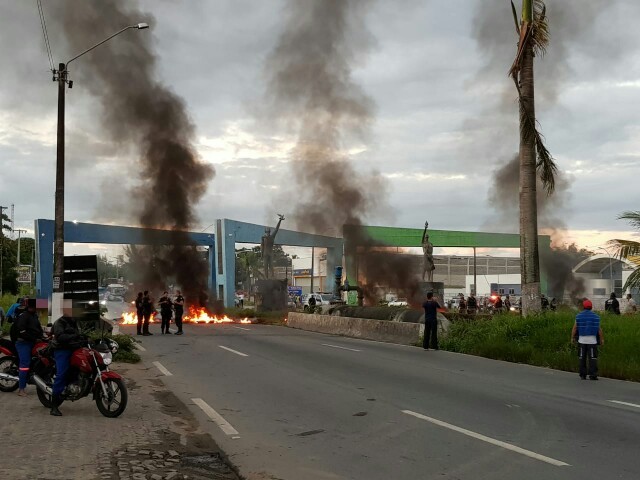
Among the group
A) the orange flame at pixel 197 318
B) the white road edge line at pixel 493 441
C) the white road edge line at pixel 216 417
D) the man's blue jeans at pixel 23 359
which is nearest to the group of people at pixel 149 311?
the orange flame at pixel 197 318

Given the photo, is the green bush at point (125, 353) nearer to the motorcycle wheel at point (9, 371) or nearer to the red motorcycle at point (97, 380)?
the motorcycle wheel at point (9, 371)

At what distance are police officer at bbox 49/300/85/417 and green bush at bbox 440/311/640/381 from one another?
9.76 metres

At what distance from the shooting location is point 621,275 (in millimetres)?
54000

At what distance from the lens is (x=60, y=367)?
7.76 meters

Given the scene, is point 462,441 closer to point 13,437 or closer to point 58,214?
point 13,437

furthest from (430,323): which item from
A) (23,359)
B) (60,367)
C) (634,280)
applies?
(60,367)

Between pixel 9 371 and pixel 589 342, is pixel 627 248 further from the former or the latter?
pixel 9 371

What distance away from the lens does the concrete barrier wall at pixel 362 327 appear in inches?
787

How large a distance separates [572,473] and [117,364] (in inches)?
414

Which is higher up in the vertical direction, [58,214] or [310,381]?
[58,214]

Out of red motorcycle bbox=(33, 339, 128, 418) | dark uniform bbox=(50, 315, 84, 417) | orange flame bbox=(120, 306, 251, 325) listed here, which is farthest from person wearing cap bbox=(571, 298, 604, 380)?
orange flame bbox=(120, 306, 251, 325)

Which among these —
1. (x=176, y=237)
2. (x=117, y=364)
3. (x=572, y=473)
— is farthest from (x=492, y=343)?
(x=176, y=237)

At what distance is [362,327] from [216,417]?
15.2m

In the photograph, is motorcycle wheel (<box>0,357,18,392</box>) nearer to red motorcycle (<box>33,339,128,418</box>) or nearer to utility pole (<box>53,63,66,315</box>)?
red motorcycle (<box>33,339,128,418</box>)
